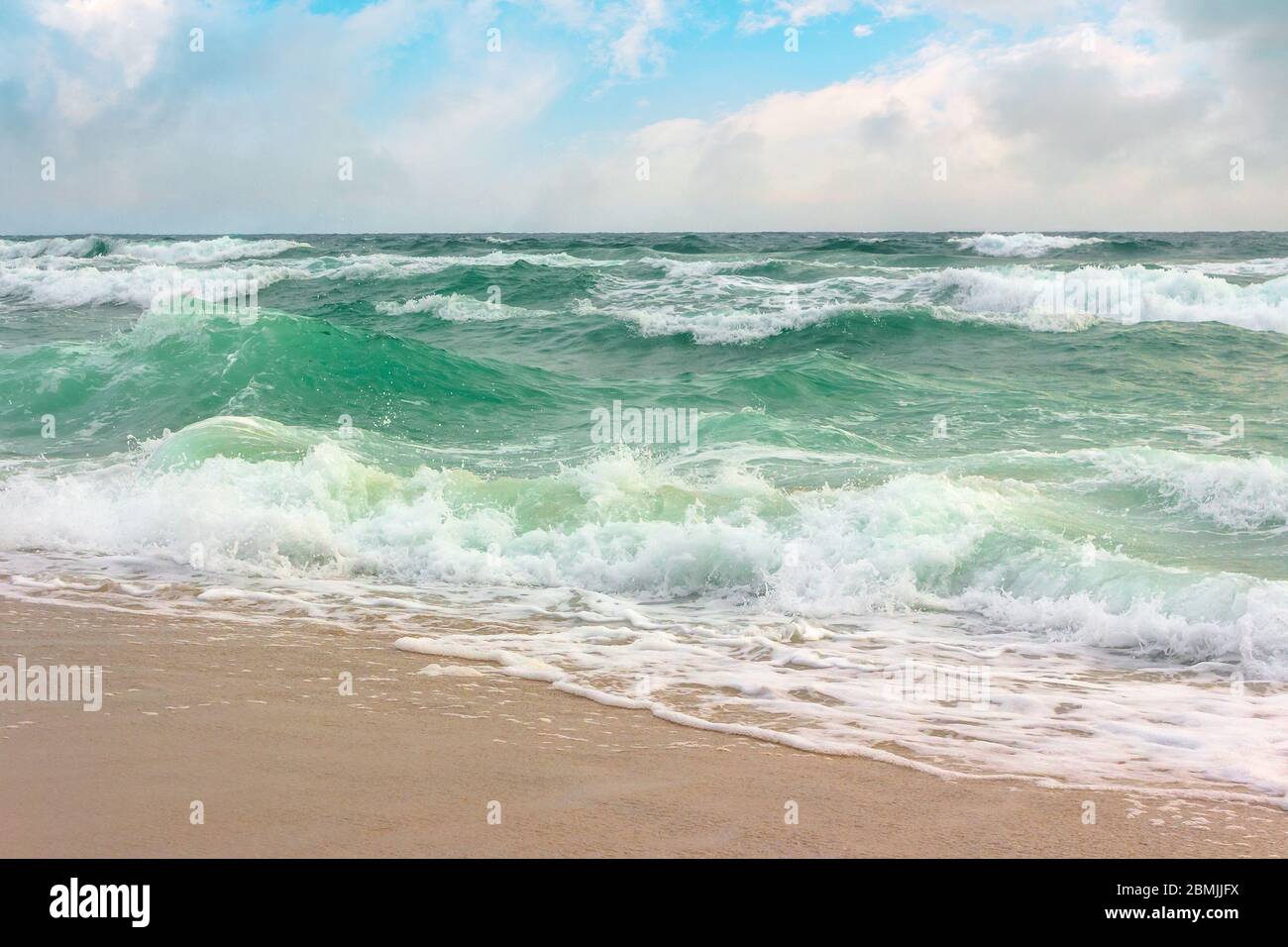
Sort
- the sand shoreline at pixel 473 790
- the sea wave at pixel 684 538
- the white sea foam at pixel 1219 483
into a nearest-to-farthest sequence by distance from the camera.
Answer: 1. the sand shoreline at pixel 473 790
2. the sea wave at pixel 684 538
3. the white sea foam at pixel 1219 483

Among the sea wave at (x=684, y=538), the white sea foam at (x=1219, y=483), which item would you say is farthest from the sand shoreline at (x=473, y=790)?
the white sea foam at (x=1219, y=483)

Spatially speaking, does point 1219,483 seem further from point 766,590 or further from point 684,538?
point 684,538

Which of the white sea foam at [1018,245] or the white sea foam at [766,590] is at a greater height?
the white sea foam at [1018,245]

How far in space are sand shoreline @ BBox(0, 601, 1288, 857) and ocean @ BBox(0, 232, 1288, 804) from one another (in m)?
0.35

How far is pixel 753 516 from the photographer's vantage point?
8070 millimetres

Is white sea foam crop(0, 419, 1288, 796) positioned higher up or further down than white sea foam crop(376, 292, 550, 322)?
further down

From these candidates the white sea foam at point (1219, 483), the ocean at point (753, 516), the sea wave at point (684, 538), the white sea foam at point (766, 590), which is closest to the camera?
the white sea foam at point (766, 590)

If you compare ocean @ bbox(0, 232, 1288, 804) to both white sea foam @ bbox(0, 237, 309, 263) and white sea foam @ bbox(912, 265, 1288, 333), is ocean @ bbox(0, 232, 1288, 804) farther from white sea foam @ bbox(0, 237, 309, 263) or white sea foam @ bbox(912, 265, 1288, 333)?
white sea foam @ bbox(0, 237, 309, 263)

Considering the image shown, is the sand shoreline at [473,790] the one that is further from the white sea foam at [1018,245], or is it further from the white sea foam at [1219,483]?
the white sea foam at [1018,245]

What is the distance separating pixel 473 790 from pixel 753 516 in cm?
469

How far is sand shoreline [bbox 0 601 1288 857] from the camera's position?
327cm

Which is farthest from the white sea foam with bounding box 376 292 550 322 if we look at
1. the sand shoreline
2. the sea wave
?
the sand shoreline

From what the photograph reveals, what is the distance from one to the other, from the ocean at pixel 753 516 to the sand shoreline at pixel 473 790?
35cm

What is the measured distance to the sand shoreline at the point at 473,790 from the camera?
3268 millimetres
